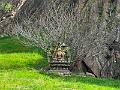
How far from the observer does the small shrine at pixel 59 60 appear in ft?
85.1

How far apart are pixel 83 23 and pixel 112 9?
2.47 m

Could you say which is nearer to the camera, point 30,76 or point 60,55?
point 30,76

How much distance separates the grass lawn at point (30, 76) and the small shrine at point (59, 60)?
40.0 inches

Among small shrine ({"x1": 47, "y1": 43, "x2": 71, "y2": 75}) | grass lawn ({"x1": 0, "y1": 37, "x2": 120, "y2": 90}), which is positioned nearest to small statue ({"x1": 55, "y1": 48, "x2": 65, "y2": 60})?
small shrine ({"x1": 47, "y1": 43, "x2": 71, "y2": 75})

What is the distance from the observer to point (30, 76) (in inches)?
882

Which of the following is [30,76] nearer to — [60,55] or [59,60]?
[59,60]

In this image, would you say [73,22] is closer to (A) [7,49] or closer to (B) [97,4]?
(B) [97,4]

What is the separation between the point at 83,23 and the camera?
3195cm

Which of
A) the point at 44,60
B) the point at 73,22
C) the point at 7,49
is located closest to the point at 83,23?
the point at 73,22

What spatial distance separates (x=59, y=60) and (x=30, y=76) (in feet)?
13.9

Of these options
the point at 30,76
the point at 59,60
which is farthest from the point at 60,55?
the point at 30,76

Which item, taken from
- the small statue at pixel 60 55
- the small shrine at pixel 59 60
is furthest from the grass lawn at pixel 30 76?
the small statue at pixel 60 55

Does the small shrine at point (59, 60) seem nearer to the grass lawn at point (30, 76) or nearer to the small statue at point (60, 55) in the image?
the small statue at point (60, 55)

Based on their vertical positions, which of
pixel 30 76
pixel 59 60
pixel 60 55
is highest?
pixel 60 55
